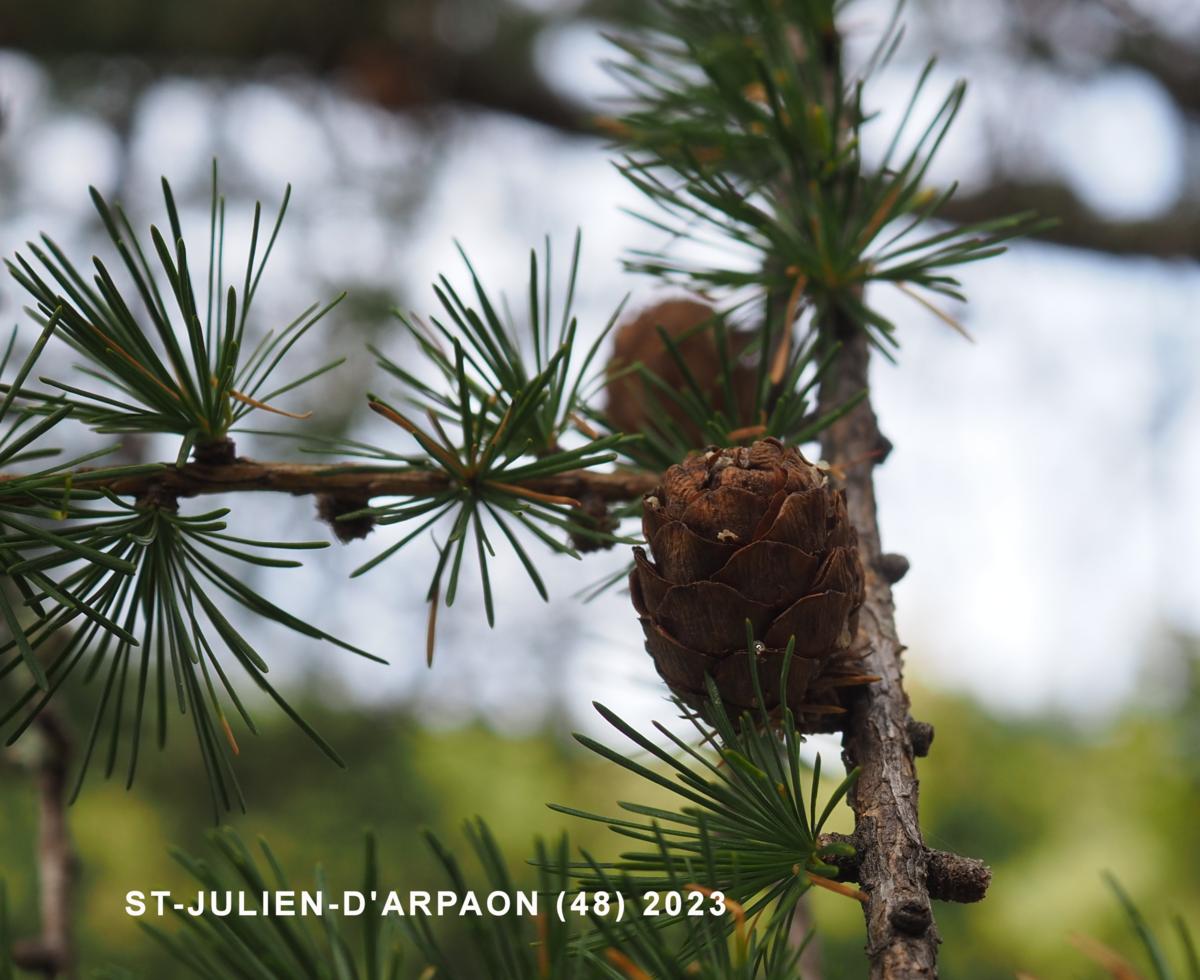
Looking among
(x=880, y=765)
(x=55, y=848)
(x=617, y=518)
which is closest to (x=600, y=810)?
(x=55, y=848)

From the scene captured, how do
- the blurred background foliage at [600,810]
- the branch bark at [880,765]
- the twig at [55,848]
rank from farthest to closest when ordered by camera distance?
the blurred background foliage at [600,810]
the twig at [55,848]
the branch bark at [880,765]

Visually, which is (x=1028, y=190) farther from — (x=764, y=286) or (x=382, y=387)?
(x=382, y=387)

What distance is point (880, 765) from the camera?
34 centimetres

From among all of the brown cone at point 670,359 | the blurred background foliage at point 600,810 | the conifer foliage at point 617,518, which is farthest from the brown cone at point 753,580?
the blurred background foliage at point 600,810

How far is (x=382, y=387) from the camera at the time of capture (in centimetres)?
168

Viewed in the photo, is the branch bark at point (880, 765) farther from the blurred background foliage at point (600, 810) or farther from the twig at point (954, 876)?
the blurred background foliage at point (600, 810)

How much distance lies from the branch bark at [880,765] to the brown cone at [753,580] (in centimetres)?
1

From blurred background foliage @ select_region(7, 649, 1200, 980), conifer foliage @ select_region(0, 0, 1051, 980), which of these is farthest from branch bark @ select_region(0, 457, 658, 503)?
blurred background foliage @ select_region(7, 649, 1200, 980)

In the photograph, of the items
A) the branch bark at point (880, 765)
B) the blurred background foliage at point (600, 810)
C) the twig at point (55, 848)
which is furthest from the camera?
the blurred background foliage at point (600, 810)

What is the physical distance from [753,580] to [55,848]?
44cm

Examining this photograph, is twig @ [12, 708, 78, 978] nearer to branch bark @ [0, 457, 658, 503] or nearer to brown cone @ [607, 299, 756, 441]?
branch bark @ [0, 457, 658, 503]

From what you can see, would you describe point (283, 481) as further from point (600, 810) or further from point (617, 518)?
point (600, 810)

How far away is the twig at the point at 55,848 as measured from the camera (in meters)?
0.54

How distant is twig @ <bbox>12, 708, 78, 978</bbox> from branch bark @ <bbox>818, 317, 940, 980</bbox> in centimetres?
42
